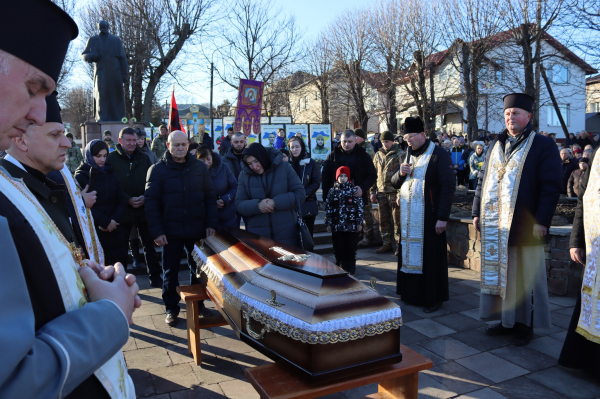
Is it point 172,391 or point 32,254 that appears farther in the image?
point 172,391

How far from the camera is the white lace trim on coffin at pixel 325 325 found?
2100 mm

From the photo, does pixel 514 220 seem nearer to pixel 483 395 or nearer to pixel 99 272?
pixel 483 395

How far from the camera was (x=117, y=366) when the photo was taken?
1.23m

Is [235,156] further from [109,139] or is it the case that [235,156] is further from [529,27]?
[529,27]

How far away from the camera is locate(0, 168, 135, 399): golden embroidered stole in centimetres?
102

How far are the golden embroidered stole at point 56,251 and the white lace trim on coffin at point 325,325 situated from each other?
1086 mm

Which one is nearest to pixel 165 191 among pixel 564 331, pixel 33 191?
pixel 33 191

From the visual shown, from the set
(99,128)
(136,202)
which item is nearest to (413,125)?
(136,202)

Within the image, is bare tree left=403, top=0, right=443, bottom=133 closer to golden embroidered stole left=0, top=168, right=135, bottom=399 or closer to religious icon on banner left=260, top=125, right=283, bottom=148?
religious icon on banner left=260, top=125, right=283, bottom=148

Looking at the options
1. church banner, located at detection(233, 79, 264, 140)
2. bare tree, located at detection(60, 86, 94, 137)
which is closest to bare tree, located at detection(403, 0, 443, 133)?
church banner, located at detection(233, 79, 264, 140)

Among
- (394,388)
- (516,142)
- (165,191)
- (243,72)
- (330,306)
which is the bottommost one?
(394,388)

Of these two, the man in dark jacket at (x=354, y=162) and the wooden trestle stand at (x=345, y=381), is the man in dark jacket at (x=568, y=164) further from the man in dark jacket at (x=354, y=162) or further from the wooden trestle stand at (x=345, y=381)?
the wooden trestle stand at (x=345, y=381)

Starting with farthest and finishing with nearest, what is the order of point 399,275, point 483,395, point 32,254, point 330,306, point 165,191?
point 399,275 → point 165,191 → point 483,395 → point 330,306 → point 32,254

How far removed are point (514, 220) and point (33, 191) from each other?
3650 millimetres
